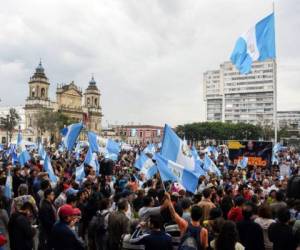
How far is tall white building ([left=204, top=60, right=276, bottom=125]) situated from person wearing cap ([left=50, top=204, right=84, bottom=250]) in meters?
139

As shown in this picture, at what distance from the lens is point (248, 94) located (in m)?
149

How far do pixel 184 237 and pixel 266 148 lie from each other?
17341 mm

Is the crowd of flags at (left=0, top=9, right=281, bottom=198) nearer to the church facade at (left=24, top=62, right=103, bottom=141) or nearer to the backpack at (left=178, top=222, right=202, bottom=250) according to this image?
the backpack at (left=178, top=222, right=202, bottom=250)

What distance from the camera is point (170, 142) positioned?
369 inches

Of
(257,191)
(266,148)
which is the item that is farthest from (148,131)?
(257,191)

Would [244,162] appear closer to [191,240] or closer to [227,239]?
[191,240]

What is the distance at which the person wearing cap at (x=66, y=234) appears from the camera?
18.9ft

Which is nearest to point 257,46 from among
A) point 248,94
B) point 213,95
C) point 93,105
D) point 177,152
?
point 177,152

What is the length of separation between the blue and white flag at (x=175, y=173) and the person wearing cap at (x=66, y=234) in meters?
3.05

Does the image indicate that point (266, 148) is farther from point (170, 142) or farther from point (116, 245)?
point (116, 245)

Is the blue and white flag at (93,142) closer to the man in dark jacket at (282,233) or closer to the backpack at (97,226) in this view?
the backpack at (97,226)

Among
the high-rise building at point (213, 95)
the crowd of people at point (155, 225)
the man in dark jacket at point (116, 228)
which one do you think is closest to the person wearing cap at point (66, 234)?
the crowd of people at point (155, 225)

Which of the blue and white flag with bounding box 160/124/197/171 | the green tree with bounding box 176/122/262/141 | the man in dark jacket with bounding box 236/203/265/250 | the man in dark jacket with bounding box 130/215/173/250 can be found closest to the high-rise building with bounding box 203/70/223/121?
the green tree with bounding box 176/122/262/141

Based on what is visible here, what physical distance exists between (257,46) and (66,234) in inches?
537
